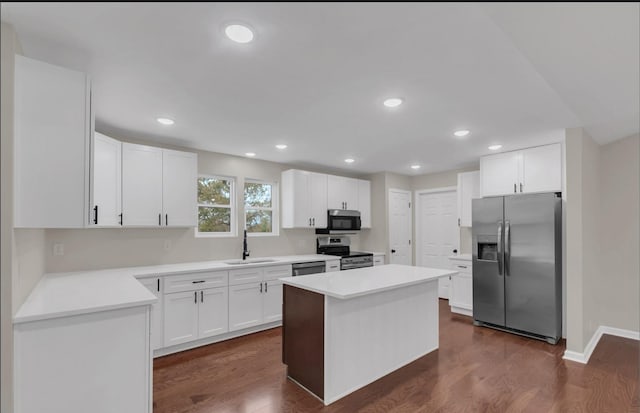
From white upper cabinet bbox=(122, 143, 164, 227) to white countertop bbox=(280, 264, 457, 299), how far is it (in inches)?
72.9

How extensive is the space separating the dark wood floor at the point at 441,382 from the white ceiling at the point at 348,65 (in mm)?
2377

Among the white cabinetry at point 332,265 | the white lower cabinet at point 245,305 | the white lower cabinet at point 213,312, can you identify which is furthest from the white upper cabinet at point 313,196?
the white lower cabinet at point 213,312

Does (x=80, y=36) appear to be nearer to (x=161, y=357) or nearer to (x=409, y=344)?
(x=161, y=357)

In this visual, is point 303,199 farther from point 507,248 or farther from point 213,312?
point 507,248

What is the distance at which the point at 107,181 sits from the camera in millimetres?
3227

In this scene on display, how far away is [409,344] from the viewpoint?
312 cm

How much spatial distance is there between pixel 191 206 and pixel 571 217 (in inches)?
167

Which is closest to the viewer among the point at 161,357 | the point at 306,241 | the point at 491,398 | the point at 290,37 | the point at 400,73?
the point at 290,37

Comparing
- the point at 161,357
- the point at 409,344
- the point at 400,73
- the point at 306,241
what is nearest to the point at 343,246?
the point at 306,241

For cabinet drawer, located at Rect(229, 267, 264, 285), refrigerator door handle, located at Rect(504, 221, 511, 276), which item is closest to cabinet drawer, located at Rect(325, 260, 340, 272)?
cabinet drawer, located at Rect(229, 267, 264, 285)

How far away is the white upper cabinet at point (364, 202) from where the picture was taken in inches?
234

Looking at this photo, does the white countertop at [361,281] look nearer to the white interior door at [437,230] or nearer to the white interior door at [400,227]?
the white interior door at [400,227]

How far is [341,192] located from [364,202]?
25.4 inches

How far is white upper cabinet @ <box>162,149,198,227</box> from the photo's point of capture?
12.2 ft
